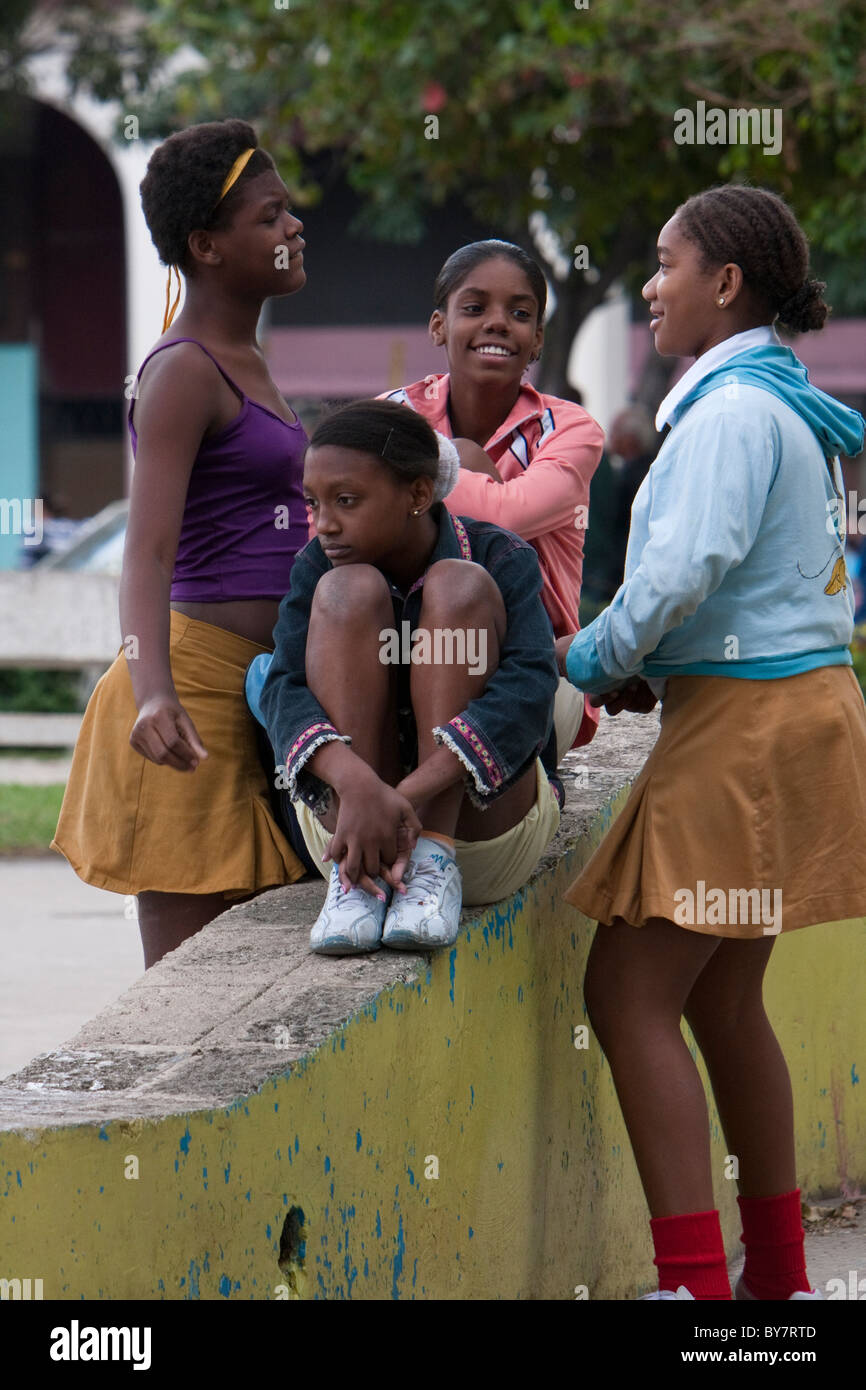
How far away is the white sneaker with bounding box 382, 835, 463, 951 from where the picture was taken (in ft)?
9.44

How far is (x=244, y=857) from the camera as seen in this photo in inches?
136

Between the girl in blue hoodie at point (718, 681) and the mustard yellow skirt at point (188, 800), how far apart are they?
69cm

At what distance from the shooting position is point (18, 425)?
77.9ft

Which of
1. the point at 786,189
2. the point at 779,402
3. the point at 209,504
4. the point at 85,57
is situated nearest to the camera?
the point at 779,402

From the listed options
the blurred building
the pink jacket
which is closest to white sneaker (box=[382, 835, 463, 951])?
the pink jacket

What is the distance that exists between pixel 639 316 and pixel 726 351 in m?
19.3

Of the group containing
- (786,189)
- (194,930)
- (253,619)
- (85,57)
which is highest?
(85,57)

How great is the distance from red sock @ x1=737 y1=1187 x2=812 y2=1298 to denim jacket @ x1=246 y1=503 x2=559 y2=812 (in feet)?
2.78

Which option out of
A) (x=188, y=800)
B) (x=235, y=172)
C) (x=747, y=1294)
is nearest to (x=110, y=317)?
(x=235, y=172)

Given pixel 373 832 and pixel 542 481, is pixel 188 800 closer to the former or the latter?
pixel 373 832

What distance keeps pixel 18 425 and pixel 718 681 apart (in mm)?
21752

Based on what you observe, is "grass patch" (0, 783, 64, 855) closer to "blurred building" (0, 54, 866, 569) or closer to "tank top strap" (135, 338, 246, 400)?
"tank top strap" (135, 338, 246, 400)

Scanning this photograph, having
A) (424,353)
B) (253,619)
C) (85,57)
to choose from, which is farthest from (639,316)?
(253,619)

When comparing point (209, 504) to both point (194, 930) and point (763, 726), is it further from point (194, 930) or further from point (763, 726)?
point (763, 726)
